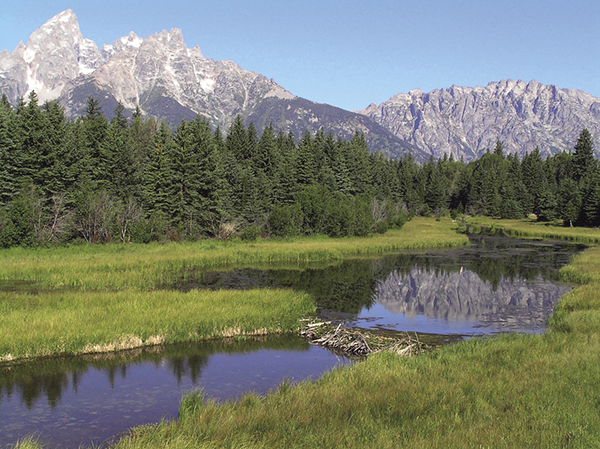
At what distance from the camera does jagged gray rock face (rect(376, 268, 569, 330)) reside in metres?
27.1

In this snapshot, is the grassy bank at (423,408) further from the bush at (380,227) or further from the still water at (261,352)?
the bush at (380,227)

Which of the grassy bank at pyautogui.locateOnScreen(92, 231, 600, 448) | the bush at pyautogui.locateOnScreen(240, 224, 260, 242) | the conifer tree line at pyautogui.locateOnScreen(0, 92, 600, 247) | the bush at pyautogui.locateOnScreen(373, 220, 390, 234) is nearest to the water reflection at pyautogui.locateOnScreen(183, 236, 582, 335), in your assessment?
the grassy bank at pyautogui.locateOnScreen(92, 231, 600, 448)

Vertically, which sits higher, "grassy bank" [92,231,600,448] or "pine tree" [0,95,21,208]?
"pine tree" [0,95,21,208]

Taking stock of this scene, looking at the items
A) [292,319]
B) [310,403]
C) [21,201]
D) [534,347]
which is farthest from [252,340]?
[21,201]

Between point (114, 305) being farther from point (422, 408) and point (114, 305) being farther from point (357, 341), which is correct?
point (422, 408)

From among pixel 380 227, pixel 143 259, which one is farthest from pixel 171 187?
pixel 380 227

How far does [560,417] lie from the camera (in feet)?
33.7

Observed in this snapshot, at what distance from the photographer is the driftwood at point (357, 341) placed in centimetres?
1855

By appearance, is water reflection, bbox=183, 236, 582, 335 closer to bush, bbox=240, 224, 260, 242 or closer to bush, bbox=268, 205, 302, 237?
bush, bbox=240, 224, 260, 242

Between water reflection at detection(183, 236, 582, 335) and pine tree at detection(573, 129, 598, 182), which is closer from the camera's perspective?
water reflection at detection(183, 236, 582, 335)

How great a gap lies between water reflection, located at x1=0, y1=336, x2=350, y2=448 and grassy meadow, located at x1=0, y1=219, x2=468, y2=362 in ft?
2.57

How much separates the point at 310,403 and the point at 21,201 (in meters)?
43.4

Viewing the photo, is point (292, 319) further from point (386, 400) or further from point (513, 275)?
point (513, 275)

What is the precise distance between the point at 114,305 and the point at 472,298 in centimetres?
2312
